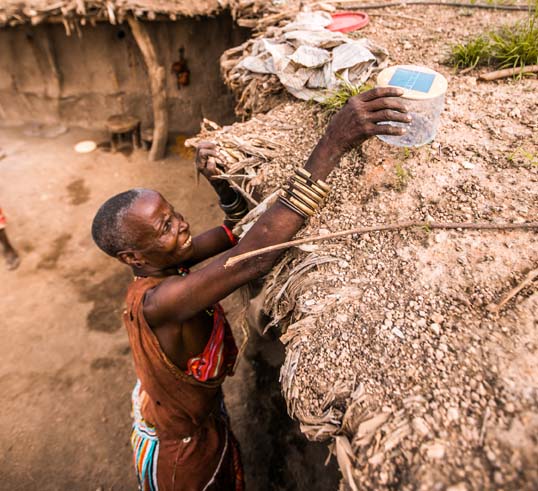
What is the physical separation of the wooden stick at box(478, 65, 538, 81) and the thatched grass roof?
373cm

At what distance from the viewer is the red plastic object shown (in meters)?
3.06

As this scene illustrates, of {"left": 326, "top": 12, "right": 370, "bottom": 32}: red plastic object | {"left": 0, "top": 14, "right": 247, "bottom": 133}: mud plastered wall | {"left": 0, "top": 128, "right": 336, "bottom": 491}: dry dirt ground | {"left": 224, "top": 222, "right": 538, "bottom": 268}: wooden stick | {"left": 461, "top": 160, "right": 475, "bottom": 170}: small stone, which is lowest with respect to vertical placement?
{"left": 0, "top": 128, "right": 336, "bottom": 491}: dry dirt ground

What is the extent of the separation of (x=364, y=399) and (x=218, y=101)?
643 centimetres

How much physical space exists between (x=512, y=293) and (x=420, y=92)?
32.6 inches

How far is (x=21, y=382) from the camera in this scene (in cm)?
366

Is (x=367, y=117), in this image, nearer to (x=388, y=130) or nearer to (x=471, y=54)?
(x=388, y=130)

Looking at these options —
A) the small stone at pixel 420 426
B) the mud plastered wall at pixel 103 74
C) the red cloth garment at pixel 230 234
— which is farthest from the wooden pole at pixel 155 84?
the small stone at pixel 420 426

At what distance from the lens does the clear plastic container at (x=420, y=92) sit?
153cm

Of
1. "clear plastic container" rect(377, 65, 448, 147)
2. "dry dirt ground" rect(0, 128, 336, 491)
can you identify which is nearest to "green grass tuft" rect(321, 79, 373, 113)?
"clear plastic container" rect(377, 65, 448, 147)

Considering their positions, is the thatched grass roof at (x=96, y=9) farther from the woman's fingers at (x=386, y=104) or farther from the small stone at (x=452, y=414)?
the small stone at (x=452, y=414)

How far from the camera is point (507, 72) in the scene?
2.29m

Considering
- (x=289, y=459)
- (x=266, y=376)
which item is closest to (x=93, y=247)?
→ (x=266, y=376)

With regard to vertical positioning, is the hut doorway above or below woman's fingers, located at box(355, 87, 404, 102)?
below

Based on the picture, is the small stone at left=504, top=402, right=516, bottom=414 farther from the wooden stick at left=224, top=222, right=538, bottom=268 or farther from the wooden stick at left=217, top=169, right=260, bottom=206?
the wooden stick at left=217, top=169, right=260, bottom=206
